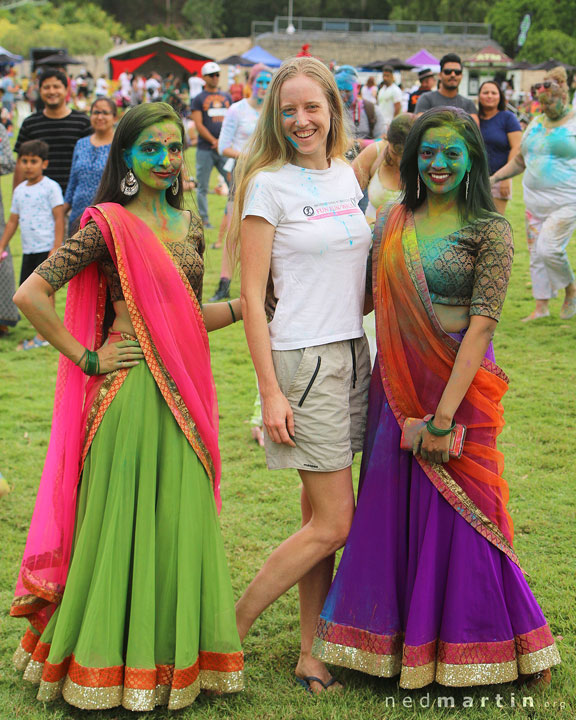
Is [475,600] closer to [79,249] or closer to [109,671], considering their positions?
[109,671]

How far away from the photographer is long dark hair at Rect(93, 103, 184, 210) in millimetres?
2869

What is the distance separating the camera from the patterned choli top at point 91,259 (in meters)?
2.78

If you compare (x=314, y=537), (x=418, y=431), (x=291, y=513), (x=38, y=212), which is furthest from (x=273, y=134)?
(x=38, y=212)

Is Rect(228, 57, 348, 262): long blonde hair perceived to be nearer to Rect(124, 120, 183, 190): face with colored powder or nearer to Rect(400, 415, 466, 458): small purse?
Rect(124, 120, 183, 190): face with colored powder

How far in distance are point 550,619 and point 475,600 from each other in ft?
2.64

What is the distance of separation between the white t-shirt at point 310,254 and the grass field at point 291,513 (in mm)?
1196

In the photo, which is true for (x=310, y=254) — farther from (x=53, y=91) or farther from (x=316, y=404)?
(x=53, y=91)

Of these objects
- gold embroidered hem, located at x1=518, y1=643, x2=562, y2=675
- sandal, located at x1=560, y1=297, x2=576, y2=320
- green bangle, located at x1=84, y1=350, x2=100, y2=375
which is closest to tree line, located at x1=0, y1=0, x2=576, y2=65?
sandal, located at x1=560, y1=297, x2=576, y2=320

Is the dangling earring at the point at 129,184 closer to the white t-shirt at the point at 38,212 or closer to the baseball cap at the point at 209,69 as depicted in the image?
the white t-shirt at the point at 38,212

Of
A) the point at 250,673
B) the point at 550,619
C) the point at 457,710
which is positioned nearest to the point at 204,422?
the point at 250,673

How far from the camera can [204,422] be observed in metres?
2.95

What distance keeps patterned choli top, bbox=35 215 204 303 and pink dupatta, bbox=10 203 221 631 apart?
0.04m

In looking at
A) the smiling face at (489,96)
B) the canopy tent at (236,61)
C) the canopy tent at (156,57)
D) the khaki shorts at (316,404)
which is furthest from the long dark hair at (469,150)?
the canopy tent at (156,57)

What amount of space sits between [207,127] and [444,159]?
8.80 meters
